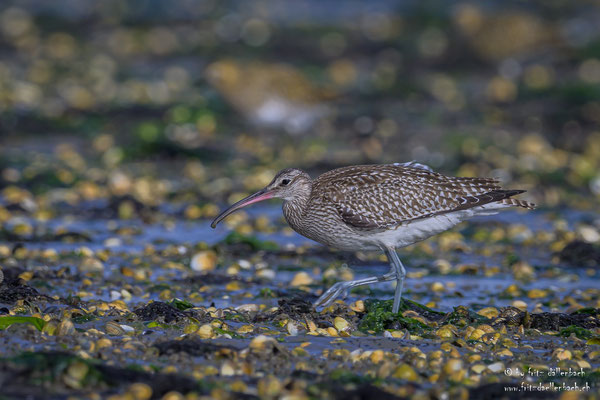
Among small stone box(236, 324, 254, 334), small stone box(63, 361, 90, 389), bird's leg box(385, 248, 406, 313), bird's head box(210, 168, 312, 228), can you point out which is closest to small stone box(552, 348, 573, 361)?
bird's leg box(385, 248, 406, 313)

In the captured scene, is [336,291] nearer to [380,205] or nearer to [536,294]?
[380,205]

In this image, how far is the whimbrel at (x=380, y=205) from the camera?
8.84 m

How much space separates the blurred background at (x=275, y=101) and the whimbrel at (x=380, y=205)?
13.3 feet

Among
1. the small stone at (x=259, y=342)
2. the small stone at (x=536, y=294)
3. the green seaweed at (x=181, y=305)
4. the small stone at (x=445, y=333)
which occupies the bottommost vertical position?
the small stone at (x=536, y=294)

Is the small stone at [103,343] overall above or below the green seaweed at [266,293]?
above

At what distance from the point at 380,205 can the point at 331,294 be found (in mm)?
1014

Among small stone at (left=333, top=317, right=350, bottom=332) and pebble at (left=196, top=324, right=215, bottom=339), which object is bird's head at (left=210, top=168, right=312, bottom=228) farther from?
pebble at (left=196, top=324, right=215, bottom=339)

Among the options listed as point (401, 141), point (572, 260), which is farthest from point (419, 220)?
point (401, 141)

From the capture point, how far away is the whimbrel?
8836mm

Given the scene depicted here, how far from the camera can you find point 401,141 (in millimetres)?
17000

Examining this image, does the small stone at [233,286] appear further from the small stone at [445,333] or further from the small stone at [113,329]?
the small stone at [445,333]

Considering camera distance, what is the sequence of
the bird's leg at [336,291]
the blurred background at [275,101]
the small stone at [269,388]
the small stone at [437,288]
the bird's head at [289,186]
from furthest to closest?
the blurred background at [275,101], the small stone at [437,288], the bird's head at [289,186], the bird's leg at [336,291], the small stone at [269,388]

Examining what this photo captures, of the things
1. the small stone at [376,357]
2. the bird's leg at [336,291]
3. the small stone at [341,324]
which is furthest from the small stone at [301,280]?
the small stone at [376,357]

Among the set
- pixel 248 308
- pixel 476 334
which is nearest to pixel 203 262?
pixel 248 308
